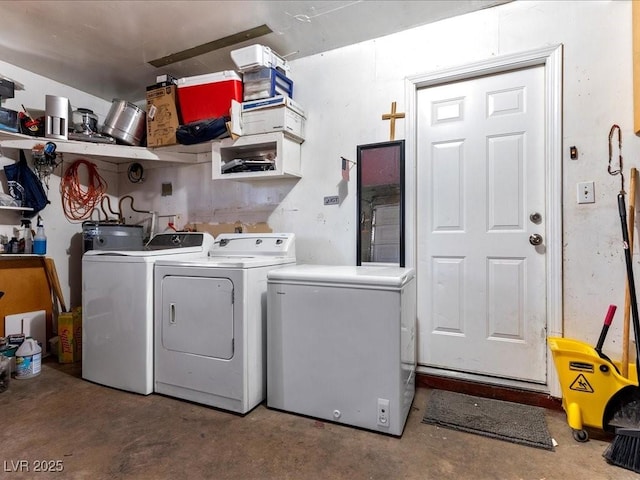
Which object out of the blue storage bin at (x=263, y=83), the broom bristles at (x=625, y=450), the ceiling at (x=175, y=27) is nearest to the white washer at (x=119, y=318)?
the blue storage bin at (x=263, y=83)

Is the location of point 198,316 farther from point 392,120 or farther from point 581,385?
point 581,385

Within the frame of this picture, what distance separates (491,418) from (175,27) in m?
3.23

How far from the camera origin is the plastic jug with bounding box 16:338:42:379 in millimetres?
2426

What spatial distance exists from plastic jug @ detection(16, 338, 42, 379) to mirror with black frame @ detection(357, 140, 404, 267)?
8.32ft

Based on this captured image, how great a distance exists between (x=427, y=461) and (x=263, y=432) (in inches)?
32.6

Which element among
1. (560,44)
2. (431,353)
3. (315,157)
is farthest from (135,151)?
(560,44)

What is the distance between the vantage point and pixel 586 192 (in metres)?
1.90

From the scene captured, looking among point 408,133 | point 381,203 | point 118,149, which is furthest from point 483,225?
point 118,149

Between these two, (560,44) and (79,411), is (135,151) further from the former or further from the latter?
(560,44)

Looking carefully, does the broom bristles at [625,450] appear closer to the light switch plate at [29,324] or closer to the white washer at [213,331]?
the white washer at [213,331]

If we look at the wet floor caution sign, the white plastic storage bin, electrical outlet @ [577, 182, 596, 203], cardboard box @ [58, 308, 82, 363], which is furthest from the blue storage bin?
the wet floor caution sign

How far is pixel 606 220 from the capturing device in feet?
6.12

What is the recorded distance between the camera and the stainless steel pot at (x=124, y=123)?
2.94 metres

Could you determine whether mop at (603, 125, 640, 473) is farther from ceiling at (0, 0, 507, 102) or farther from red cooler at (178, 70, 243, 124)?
red cooler at (178, 70, 243, 124)
